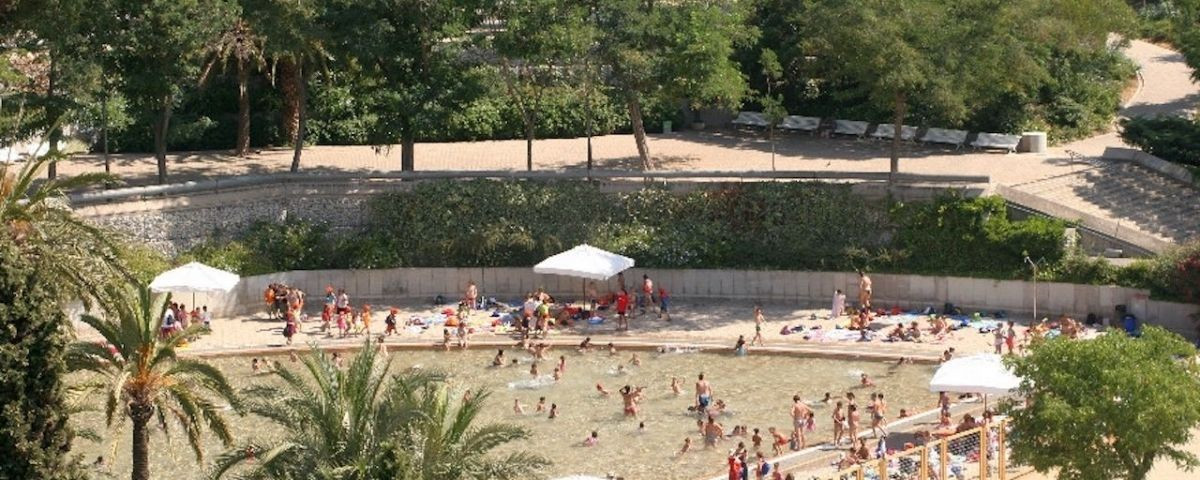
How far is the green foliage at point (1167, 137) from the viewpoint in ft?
180

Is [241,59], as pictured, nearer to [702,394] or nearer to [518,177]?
[518,177]

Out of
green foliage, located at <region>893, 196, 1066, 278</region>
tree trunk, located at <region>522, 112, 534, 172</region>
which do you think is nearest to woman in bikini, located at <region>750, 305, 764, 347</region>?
green foliage, located at <region>893, 196, 1066, 278</region>

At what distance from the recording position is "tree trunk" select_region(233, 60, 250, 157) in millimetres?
57375

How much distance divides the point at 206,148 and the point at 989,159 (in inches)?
828

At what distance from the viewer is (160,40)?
1984 inches

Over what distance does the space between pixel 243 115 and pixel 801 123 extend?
15.7 metres

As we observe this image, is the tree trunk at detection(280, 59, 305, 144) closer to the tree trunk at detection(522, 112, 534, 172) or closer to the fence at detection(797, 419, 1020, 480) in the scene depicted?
the tree trunk at detection(522, 112, 534, 172)

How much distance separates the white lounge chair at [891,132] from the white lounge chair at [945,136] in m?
0.41

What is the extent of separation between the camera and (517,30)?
5262cm

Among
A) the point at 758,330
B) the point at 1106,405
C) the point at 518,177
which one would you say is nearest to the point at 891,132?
the point at 518,177

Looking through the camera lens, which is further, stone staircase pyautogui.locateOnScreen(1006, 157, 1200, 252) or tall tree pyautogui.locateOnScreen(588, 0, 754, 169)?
tall tree pyautogui.locateOnScreen(588, 0, 754, 169)

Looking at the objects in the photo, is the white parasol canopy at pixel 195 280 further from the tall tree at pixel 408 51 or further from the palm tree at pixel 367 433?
the palm tree at pixel 367 433

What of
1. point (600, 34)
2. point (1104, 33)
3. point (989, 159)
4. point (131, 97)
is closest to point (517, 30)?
point (600, 34)

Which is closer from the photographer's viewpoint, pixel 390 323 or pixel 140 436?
pixel 140 436
